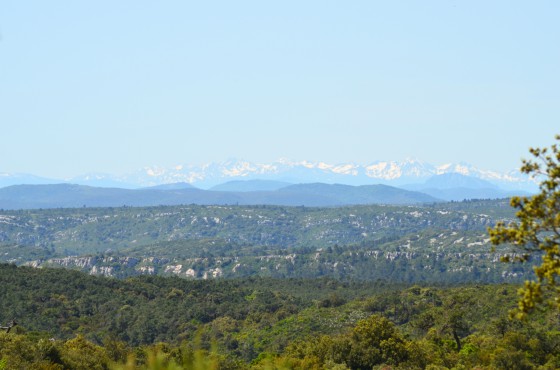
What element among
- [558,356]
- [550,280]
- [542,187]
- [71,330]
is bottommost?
[71,330]

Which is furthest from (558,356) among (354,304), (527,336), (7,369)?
(354,304)

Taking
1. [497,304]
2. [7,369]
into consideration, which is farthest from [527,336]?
[7,369]

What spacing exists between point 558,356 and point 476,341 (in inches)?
740

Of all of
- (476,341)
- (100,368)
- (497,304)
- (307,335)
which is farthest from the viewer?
(497,304)

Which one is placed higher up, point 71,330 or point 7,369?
point 7,369

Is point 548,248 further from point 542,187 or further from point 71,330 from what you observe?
point 71,330

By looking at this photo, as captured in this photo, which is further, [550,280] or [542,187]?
[542,187]

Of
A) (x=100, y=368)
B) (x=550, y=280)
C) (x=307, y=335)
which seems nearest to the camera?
(x=550, y=280)

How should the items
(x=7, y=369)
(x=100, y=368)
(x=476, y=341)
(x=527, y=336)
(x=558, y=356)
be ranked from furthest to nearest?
(x=476, y=341) < (x=527, y=336) < (x=558, y=356) < (x=100, y=368) < (x=7, y=369)

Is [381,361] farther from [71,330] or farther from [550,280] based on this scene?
[71,330]

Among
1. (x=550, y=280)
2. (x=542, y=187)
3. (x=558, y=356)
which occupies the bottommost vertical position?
(x=558, y=356)

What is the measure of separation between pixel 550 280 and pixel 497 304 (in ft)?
369

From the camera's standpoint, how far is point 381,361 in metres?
82.6

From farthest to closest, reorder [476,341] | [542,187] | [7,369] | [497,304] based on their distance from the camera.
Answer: [497,304]
[476,341]
[7,369]
[542,187]
